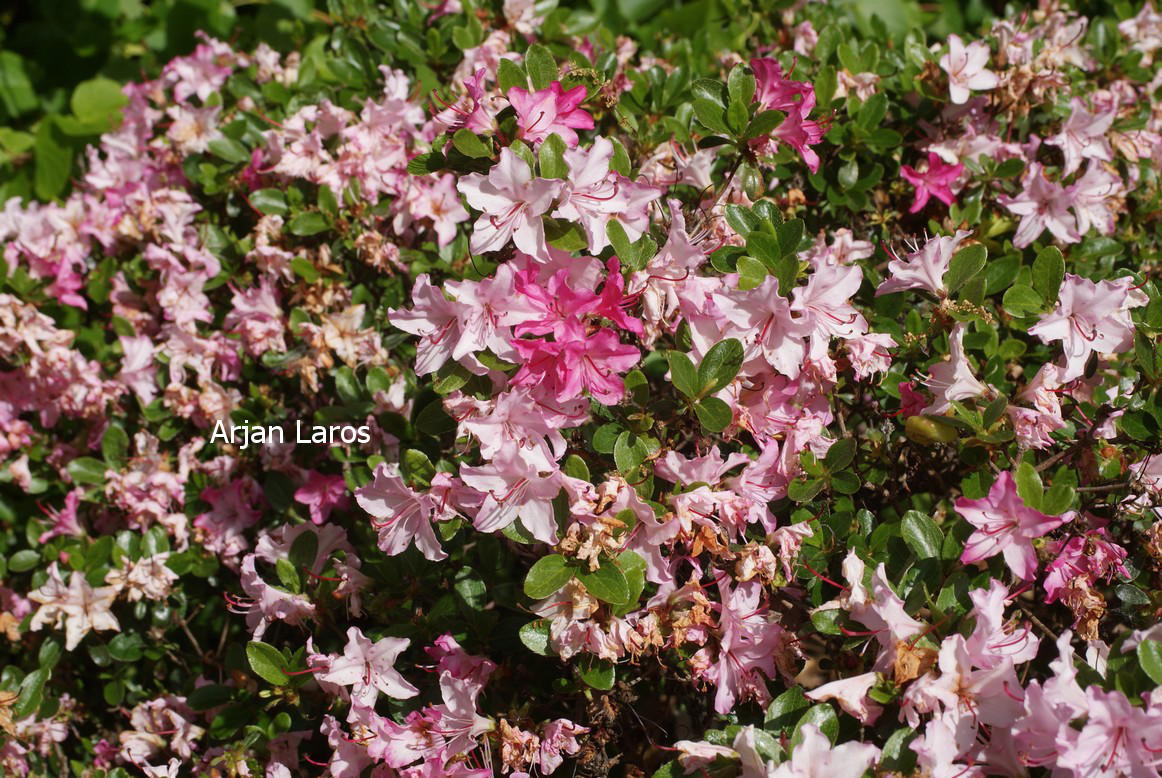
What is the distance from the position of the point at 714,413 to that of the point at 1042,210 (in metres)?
0.91

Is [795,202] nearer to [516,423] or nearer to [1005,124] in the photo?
[1005,124]

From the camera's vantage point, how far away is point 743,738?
117cm

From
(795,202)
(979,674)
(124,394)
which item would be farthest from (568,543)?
(124,394)

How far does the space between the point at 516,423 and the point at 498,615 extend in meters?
0.47

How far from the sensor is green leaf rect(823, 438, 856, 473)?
1.44 m

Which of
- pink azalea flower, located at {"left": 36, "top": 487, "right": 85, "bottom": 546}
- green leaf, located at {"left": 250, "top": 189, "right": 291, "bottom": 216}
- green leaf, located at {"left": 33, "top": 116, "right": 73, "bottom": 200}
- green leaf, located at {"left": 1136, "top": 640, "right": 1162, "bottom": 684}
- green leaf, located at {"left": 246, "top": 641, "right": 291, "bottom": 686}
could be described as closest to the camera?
green leaf, located at {"left": 1136, "top": 640, "right": 1162, "bottom": 684}

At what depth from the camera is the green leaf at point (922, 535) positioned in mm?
1393

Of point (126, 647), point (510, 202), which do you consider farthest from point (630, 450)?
point (126, 647)

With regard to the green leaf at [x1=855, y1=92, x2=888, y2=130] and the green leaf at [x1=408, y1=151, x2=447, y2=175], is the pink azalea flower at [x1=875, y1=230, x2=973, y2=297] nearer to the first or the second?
the green leaf at [x1=855, y1=92, x2=888, y2=130]

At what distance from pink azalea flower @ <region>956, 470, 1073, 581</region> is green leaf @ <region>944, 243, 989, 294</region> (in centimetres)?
33

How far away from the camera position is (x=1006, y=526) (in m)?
1.32

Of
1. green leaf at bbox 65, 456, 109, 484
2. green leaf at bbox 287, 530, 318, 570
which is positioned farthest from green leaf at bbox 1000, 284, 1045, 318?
green leaf at bbox 65, 456, 109, 484

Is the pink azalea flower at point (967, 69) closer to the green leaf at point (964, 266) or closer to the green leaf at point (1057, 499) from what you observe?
the green leaf at point (964, 266)

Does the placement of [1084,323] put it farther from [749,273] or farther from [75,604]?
[75,604]
